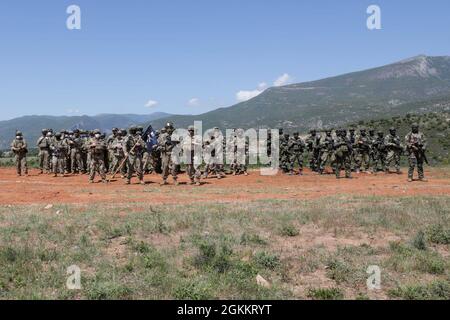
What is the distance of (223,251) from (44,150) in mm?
21094

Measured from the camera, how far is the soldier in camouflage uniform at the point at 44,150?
27938mm

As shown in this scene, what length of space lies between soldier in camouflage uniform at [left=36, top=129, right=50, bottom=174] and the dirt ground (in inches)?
118

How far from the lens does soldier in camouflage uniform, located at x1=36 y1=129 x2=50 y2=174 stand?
91.7ft

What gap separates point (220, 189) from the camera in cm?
1980

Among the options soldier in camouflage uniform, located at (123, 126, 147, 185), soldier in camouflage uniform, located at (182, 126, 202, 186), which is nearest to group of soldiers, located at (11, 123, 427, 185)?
soldier in camouflage uniform, located at (123, 126, 147, 185)

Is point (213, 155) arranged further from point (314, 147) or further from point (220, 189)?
point (220, 189)

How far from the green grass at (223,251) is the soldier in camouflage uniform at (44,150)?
14.6 m

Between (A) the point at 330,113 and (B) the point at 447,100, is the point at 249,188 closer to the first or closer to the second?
(B) the point at 447,100

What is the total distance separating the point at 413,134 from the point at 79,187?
14.2m

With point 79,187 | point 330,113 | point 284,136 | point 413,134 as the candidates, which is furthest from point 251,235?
point 330,113

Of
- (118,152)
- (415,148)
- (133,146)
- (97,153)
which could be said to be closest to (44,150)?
(118,152)

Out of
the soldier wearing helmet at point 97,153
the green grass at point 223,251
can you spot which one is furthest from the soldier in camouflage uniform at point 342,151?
the soldier wearing helmet at point 97,153

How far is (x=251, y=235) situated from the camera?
1128 centimetres

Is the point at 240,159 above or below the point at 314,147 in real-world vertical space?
below
